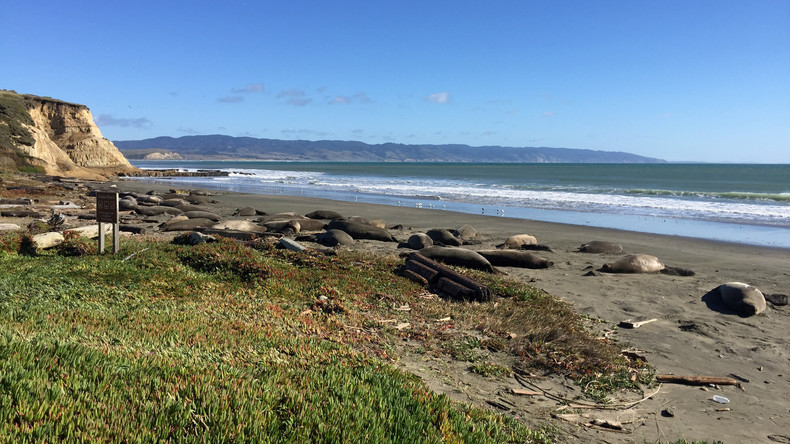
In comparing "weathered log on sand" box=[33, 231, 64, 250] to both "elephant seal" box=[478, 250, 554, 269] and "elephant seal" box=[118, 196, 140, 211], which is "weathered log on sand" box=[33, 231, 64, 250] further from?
"elephant seal" box=[118, 196, 140, 211]

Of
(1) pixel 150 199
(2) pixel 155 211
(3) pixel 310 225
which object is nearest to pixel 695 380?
(3) pixel 310 225

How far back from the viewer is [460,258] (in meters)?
12.7

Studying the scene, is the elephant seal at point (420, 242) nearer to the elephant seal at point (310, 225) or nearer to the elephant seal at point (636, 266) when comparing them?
the elephant seal at point (310, 225)

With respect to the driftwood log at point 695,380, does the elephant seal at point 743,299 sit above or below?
above

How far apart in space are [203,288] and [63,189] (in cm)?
2908

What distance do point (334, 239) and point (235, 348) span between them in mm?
9860

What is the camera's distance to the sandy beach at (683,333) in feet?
17.5

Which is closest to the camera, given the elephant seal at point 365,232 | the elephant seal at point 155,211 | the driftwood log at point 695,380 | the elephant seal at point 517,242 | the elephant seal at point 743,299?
the driftwood log at point 695,380

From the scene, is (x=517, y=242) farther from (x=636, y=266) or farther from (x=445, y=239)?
(x=636, y=266)

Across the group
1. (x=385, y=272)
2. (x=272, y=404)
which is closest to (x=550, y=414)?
(x=272, y=404)

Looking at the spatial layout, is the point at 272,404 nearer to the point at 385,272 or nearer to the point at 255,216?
the point at 385,272

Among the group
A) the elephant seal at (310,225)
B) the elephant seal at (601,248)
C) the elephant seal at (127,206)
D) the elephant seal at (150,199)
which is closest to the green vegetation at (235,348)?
the elephant seal at (601,248)

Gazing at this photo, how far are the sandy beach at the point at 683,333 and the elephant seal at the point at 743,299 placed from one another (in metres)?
0.21

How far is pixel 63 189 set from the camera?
104ft
